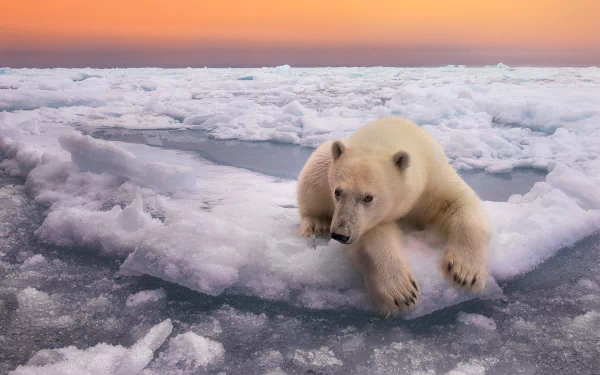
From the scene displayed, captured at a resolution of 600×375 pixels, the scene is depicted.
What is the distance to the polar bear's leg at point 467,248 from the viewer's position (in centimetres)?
197

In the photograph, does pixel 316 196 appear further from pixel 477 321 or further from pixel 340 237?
pixel 477 321

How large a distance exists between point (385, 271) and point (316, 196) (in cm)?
80

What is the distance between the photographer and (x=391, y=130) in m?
2.45

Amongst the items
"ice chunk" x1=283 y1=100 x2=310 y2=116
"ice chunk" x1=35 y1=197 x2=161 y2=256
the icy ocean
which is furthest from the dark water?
"ice chunk" x1=283 y1=100 x2=310 y2=116

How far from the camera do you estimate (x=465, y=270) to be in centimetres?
198

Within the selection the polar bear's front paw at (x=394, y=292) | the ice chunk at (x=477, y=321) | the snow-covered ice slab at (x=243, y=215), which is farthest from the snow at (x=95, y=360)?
the ice chunk at (x=477, y=321)

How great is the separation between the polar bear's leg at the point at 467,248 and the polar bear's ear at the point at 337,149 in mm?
659

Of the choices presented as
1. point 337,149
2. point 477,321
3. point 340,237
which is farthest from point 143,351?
point 477,321

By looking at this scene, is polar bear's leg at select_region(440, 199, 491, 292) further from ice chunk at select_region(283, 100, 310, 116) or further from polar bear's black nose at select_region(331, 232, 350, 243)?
ice chunk at select_region(283, 100, 310, 116)

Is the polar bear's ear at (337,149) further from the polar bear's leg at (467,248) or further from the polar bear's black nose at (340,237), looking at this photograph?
the polar bear's leg at (467,248)

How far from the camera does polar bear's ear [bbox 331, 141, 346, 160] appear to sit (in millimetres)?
2137

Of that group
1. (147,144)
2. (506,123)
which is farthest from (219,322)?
(506,123)

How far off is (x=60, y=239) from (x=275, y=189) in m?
1.78

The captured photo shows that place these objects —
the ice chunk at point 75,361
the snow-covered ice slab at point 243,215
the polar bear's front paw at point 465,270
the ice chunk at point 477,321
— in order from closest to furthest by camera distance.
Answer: the ice chunk at point 75,361 → the ice chunk at point 477,321 → the polar bear's front paw at point 465,270 → the snow-covered ice slab at point 243,215
